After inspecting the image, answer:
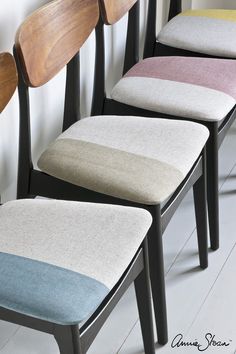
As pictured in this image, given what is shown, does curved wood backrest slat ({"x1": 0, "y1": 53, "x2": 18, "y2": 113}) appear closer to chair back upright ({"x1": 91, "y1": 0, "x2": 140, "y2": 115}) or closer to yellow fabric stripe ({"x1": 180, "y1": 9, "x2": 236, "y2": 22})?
chair back upright ({"x1": 91, "y1": 0, "x2": 140, "y2": 115})

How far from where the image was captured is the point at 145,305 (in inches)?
65.3

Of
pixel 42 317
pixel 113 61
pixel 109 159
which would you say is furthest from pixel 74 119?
pixel 42 317

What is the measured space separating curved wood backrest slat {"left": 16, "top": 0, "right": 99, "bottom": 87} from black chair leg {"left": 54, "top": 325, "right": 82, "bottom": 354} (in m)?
0.61

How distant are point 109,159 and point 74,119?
9.8 inches

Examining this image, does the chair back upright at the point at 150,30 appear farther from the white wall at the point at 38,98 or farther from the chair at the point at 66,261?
the chair at the point at 66,261

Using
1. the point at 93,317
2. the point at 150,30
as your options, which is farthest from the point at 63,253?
the point at 150,30

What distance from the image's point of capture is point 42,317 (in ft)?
4.27

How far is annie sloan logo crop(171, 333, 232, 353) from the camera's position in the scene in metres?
1.79

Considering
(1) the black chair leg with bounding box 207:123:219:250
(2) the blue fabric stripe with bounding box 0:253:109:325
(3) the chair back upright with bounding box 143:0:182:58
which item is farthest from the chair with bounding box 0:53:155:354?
(3) the chair back upright with bounding box 143:0:182:58

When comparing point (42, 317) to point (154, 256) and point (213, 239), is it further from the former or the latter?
point (213, 239)

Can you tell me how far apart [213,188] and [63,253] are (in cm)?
77

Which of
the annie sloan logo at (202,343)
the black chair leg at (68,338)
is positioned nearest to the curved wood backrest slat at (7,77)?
the black chair leg at (68,338)

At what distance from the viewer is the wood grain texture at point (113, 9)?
1974 millimetres

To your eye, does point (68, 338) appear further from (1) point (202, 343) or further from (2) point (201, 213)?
(2) point (201, 213)
